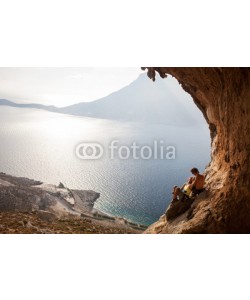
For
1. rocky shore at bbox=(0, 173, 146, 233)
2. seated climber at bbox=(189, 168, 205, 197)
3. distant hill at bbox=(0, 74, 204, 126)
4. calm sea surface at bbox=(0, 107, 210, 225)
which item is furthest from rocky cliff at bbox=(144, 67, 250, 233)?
distant hill at bbox=(0, 74, 204, 126)

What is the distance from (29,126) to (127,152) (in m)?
6.46

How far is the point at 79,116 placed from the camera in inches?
542

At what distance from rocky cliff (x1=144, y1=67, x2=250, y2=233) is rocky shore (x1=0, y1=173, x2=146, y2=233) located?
16.6ft

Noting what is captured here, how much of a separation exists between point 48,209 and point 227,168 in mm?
11659

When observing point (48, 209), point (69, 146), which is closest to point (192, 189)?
point (69, 146)

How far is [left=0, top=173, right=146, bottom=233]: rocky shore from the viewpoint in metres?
11.3

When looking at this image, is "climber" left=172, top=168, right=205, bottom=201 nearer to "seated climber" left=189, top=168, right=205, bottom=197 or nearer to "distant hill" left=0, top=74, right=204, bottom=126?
"seated climber" left=189, top=168, right=205, bottom=197

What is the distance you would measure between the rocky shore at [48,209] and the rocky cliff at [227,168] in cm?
505

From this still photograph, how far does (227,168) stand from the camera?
8.20 meters

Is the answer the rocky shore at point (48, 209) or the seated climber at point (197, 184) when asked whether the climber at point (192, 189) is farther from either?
the rocky shore at point (48, 209)

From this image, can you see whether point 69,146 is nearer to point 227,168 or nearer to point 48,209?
point 227,168

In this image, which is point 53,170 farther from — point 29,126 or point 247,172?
point 247,172

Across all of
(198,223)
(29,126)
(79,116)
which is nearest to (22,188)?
(29,126)

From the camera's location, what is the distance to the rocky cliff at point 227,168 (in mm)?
6987
